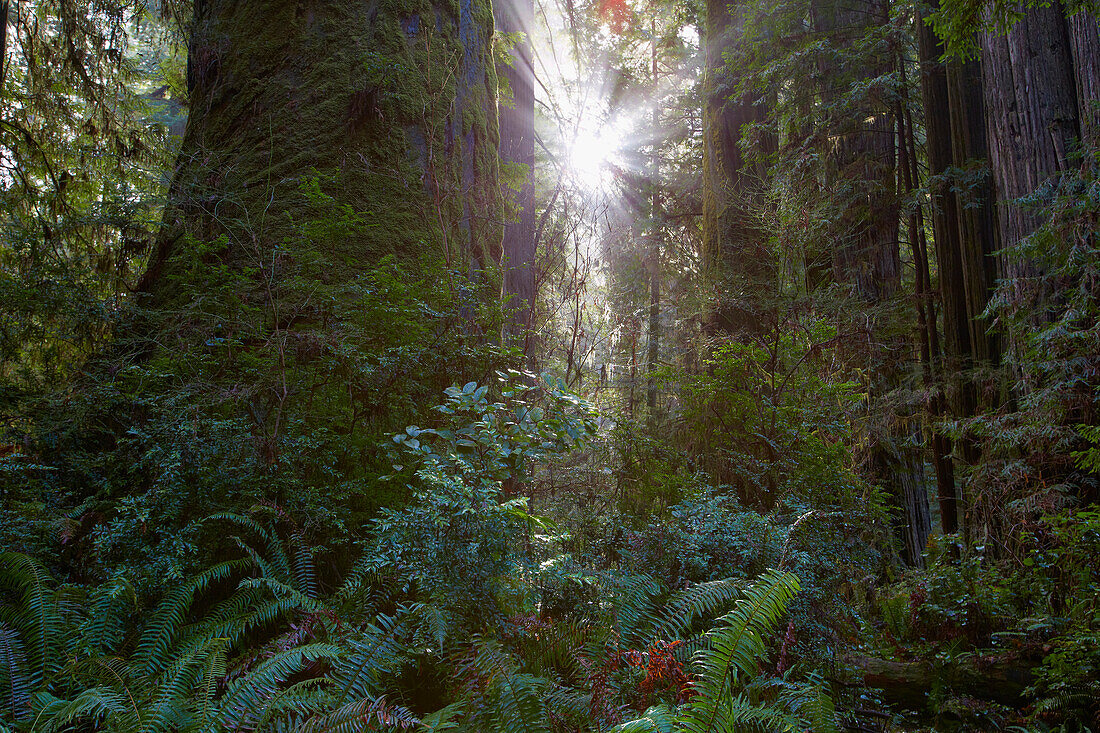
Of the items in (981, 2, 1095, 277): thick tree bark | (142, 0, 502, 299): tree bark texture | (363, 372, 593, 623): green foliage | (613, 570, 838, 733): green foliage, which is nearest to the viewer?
Result: (613, 570, 838, 733): green foliage

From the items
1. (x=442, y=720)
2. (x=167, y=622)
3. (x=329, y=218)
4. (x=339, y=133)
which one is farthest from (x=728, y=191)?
(x=167, y=622)

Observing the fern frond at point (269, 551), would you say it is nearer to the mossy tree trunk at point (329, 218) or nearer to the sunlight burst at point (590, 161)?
the mossy tree trunk at point (329, 218)

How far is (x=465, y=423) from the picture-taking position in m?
3.43

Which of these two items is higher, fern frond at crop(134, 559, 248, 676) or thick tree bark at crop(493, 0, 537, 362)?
thick tree bark at crop(493, 0, 537, 362)

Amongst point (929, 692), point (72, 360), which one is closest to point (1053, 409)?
point (929, 692)

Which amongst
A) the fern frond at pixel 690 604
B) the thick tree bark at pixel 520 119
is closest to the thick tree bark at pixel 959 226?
the thick tree bark at pixel 520 119

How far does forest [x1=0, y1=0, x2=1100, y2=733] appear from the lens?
234cm

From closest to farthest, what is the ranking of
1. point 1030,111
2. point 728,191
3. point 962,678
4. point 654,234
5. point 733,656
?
point 733,656, point 962,678, point 1030,111, point 728,191, point 654,234

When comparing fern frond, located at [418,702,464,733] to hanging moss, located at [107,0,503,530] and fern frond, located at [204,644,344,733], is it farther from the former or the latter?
hanging moss, located at [107,0,503,530]

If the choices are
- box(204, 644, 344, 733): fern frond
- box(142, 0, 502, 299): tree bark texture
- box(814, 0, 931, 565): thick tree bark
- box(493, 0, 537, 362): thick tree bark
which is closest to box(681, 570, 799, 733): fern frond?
box(204, 644, 344, 733): fern frond

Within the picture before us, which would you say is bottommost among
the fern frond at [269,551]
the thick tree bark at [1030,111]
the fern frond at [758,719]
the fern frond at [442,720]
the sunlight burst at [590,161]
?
the fern frond at [758,719]

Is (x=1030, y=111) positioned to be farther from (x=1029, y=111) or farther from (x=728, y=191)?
(x=728, y=191)

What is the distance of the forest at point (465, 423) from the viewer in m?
2.34

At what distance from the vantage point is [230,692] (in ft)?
6.59
